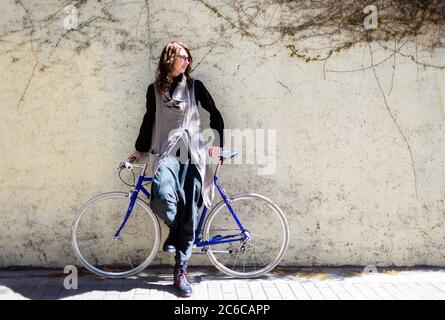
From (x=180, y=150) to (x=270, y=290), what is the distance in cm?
152

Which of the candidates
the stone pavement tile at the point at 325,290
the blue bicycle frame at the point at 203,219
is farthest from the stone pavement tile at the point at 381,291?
the blue bicycle frame at the point at 203,219

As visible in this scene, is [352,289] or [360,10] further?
[360,10]

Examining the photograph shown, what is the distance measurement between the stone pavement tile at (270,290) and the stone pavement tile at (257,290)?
0.11ft

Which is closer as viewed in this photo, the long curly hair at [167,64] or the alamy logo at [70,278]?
the long curly hair at [167,64]

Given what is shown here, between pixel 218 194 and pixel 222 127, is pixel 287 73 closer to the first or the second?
pixel 222 127

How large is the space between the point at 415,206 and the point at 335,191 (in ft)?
2.77

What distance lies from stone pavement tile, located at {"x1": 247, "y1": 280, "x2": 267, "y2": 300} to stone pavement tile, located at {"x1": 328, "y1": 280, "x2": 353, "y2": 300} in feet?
2.15

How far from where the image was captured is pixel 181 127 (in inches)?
192

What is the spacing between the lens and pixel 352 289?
494 cm

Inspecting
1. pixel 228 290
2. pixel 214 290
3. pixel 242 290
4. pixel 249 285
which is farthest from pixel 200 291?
pixel 249 285

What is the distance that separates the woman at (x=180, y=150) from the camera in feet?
15.9

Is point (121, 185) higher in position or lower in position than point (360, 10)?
lower

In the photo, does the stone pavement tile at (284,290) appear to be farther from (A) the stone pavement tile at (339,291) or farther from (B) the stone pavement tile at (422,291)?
(B) the stone pavement tile at (422,291)

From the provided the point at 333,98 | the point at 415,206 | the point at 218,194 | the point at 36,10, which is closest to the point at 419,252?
the point at 415,206
